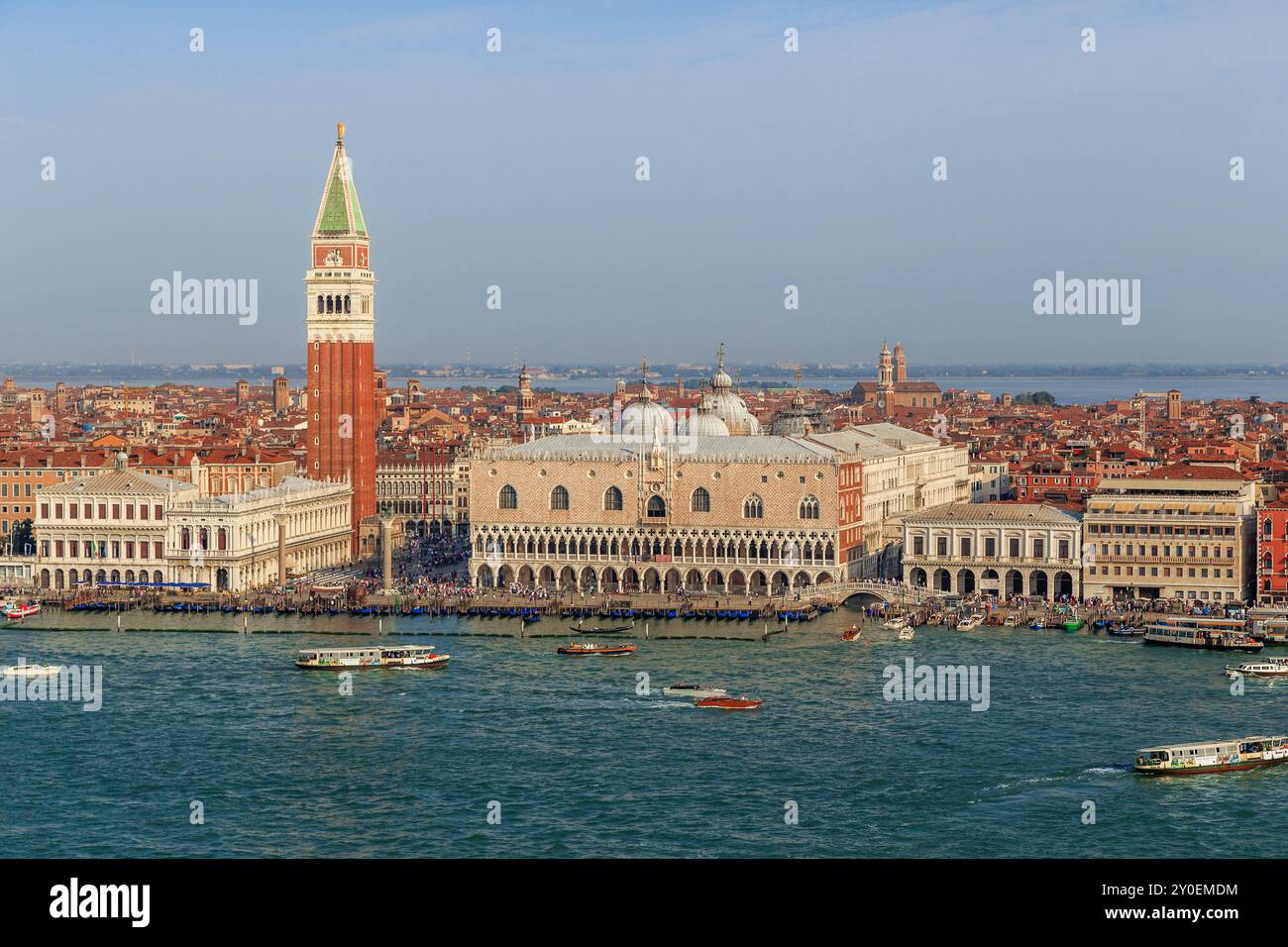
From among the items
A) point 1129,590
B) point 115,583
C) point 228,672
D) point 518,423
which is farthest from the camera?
point 518,423

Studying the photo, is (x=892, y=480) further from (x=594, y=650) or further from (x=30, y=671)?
(x=30, y=671)

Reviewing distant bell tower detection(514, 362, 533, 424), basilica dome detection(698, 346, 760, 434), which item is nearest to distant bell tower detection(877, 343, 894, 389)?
distant bell tower detection(514, 362, 533, 424)

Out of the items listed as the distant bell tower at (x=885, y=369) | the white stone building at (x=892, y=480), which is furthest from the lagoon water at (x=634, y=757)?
the distant bell tower at (x=885, y=369)

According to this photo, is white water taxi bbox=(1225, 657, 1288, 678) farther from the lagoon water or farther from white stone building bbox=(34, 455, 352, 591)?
white stone building bbox=(34, 455, 352, 591)

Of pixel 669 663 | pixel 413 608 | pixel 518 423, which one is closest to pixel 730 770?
pixel 669 663

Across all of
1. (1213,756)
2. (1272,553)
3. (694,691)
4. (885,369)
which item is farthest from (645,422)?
(885,369)

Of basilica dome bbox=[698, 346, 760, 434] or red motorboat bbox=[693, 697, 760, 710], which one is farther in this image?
basilica dome bbox=[698, 346, 760, 434]
